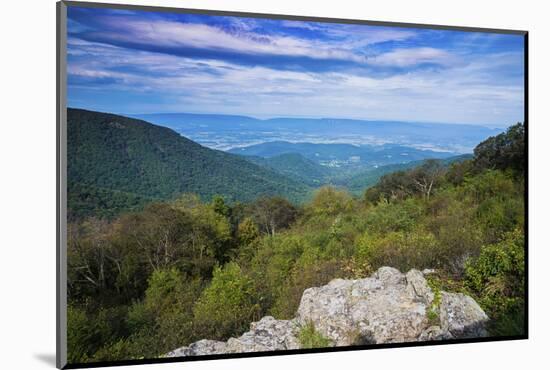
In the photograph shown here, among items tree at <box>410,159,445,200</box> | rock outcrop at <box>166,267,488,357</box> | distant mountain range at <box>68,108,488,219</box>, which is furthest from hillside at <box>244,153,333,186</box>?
rock outcrop at <box>166,267,488,357</box>

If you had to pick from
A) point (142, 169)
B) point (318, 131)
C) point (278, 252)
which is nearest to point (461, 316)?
point (278, 252)

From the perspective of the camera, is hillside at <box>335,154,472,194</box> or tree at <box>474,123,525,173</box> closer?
hillside at <box>335,154,472,194</box>

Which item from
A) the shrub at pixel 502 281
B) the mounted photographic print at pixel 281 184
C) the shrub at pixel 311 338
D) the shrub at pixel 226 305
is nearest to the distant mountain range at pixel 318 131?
the mounted photographic print at pixel 281 184

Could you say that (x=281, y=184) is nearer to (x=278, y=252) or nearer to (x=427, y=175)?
(x=278, y=252)

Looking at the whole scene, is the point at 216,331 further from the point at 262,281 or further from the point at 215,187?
the point at 215,187

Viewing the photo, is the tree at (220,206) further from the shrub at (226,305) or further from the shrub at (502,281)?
the shrub at (502,281)

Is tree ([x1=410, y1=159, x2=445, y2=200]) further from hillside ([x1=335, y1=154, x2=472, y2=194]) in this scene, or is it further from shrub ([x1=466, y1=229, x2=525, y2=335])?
shrub ([x1=466, y1=229, x2=525, y2=335])
